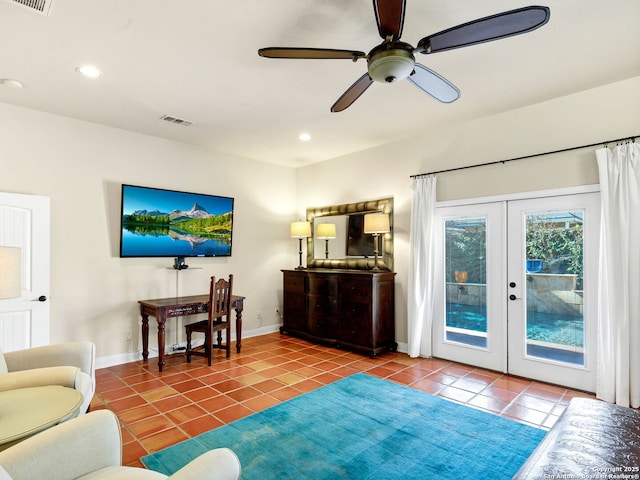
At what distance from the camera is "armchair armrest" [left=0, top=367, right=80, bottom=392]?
82.6 inches

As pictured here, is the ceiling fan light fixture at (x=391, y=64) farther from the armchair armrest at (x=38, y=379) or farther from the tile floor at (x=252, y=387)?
the tile floor at (x=252, y=387)

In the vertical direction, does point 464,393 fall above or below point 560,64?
below

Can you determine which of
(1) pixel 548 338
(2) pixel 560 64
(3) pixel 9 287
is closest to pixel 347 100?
(2) pixel 560 64

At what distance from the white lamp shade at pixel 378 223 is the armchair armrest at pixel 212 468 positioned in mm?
3789

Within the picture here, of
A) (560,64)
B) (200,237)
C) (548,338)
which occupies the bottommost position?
(548,338)

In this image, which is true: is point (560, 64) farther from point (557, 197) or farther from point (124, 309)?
point (124, 309)

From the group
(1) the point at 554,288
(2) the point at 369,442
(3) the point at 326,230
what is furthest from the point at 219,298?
(1) the point at 554,288

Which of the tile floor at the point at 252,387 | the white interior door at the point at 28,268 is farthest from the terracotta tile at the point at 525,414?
the white interior door at the point at 28,268

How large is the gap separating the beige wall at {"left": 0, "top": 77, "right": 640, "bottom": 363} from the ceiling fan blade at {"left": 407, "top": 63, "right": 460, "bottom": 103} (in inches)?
65.2

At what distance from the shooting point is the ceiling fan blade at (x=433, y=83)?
2314 mm

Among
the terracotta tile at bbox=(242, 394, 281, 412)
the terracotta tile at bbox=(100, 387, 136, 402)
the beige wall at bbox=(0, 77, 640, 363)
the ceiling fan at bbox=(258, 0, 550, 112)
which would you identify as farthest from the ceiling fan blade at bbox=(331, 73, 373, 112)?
the terracotta tile at bbox=(100, 387, 136, 402)

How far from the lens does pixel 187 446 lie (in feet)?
8.14

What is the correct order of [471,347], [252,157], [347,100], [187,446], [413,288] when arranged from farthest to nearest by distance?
[252,157] < [413,288] < [471,347] < [347,100] < [187,446]

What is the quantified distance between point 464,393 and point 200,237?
3.85 meters
